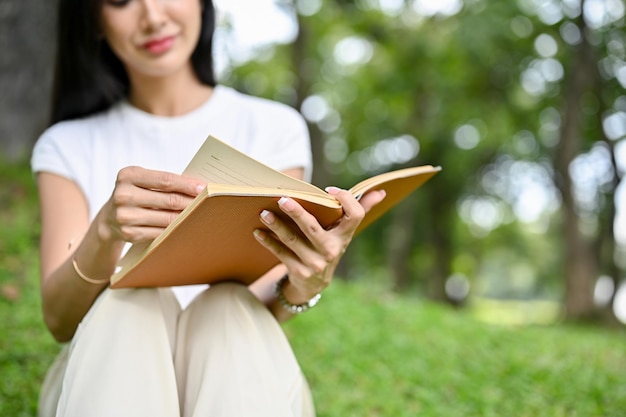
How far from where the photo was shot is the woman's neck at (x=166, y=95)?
2.12 m

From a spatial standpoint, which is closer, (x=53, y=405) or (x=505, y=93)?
(x=53, y=405)

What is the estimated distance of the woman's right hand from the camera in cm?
135

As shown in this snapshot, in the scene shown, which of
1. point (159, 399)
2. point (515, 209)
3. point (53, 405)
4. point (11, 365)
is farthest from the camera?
point (515, 209)

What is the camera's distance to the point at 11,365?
2992 millimetres

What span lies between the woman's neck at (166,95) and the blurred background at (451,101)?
11.9ft

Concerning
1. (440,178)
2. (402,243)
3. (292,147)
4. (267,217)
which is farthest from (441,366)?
(440,178)

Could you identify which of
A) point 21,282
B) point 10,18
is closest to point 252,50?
point 10,18

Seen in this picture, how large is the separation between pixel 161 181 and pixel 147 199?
5cm

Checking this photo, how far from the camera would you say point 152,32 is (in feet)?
6.28

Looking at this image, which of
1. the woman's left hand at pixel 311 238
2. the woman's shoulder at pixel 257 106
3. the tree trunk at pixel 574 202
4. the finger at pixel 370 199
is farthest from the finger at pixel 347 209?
the tree trunk at pixel 574 202

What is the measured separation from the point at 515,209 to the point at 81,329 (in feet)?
49.7

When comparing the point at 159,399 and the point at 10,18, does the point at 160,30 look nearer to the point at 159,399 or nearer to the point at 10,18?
the point at 159,399

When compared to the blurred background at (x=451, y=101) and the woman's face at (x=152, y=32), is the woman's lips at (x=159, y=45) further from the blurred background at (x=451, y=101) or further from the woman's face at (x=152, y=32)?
the blurred background at (x=451, y=101)

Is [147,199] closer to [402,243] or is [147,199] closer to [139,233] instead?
[139,233]
